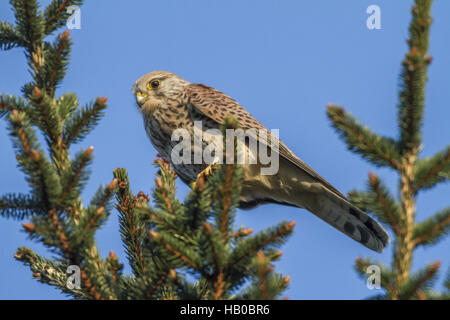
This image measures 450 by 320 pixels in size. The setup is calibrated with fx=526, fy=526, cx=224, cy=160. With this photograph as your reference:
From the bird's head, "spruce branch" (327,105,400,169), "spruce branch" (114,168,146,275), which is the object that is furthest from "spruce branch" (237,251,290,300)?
Answer: the bird's head

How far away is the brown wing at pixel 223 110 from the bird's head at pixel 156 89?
0.15 metres

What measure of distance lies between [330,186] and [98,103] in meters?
2.70

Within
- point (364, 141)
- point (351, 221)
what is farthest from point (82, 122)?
point (351, 221)

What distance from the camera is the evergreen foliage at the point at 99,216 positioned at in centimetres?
205

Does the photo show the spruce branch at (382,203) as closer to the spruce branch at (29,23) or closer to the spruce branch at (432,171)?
the spruce branch at (432,171)

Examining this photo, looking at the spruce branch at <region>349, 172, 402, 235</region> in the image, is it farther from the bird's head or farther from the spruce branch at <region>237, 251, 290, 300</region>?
the bird's head

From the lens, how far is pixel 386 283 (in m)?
1.96

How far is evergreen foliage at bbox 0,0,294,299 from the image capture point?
6.72 feet

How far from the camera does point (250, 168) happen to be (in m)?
4.56

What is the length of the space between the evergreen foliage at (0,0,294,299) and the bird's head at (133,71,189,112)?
2.34m

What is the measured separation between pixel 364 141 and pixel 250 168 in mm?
2514

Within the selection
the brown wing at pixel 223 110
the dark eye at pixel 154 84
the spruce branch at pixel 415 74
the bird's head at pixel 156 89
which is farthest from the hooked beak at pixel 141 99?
the spruce branch at pixel 415 74
